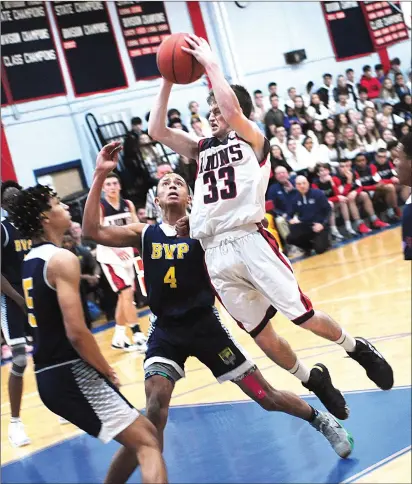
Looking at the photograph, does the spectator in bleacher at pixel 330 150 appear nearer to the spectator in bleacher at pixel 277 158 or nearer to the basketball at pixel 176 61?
the spectator in bleacher at pixel 277 158

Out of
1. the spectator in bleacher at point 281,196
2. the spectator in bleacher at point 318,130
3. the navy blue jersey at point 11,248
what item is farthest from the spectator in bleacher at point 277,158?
the navy blue jersey at point 11,248

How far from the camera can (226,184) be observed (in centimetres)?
364

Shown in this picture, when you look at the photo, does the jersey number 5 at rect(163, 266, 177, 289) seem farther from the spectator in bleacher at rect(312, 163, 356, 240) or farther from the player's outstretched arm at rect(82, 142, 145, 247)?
the spectator in bleacher at rect(312, 163, 356, 240)

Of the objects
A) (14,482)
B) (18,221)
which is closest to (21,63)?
(14,482)

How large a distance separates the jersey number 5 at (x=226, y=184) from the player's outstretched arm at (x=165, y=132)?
0.18 meters

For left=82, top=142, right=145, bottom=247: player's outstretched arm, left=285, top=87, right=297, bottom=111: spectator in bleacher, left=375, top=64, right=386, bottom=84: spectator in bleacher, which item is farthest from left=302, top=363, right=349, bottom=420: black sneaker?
left=375, top=64, right=386, bottom=84: spectator in bleacher

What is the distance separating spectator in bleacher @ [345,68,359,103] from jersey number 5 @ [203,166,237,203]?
14.6 m

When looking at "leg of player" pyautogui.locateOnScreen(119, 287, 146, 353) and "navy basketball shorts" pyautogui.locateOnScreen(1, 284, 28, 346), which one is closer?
"navy basketball shorts" pyautogui.locateOnScreen(1, 284, 28, 346)

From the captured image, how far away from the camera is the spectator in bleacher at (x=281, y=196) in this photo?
830 centimetres

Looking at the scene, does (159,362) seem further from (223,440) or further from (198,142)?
(223,440)

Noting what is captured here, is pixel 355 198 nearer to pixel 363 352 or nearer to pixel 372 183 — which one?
pixel 372 183

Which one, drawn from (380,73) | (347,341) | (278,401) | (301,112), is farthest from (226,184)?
(380,73)

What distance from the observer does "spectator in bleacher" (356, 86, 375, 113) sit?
17.3 m

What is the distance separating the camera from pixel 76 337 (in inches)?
147
